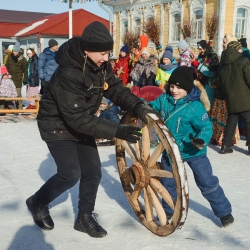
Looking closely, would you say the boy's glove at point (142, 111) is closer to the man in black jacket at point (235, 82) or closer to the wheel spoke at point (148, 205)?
the wheel spoke at point (148, 205)

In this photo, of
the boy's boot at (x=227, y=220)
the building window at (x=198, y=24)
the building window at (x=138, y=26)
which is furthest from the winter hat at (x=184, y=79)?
the building window at (x=138, y=26)

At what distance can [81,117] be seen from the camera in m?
2.57

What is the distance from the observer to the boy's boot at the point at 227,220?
312 centimetres

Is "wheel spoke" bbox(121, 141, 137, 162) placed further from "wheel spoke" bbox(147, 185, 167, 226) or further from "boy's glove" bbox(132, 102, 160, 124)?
"boy's glove" bbox(132, 102, 160, 124)

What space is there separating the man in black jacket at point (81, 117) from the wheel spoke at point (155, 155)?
21 cm

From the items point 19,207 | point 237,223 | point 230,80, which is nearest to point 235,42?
point 230,80

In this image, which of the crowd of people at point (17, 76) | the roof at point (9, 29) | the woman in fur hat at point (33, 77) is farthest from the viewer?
the roof at point (9, 29)

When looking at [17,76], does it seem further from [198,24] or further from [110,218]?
[198,24]

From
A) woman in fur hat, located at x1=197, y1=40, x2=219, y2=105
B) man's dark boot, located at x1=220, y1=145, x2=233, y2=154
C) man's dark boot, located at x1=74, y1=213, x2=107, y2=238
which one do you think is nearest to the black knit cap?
man's dark boot, located at x1=74, y1=213, x2=107, y2=238

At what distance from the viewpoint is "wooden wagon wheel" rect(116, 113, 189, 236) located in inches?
97.4

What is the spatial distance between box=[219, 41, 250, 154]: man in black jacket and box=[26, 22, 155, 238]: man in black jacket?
9.79ft

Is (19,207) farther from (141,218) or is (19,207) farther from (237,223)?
(237,223)

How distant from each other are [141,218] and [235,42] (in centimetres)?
355

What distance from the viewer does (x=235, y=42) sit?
5.55 m
